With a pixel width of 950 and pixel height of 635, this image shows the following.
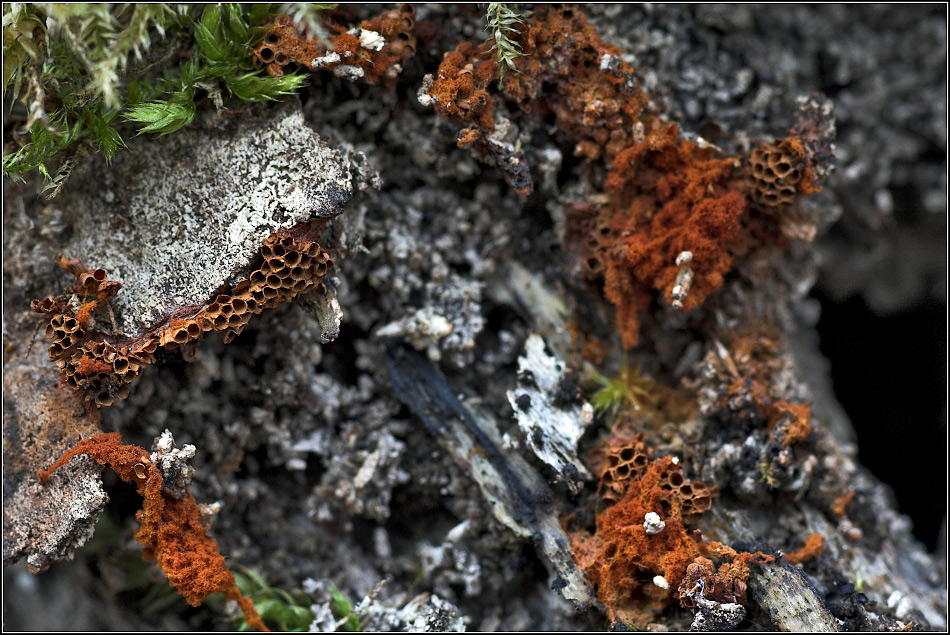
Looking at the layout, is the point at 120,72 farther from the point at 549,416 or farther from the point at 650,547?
the point at 650,547

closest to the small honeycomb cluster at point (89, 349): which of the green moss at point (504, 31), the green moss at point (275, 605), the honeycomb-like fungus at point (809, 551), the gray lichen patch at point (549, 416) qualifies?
the green moss at point (275, 605)

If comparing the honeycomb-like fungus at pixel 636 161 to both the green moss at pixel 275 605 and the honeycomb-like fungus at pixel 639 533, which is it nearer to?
the honeycomb-like fungus at pixel 639 533

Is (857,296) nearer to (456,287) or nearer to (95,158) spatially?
(456,287)

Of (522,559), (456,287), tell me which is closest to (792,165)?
(456,287)

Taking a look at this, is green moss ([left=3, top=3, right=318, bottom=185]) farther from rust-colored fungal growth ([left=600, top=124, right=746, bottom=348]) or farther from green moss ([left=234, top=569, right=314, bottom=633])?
green moss ([left=234, top=569, right=314, bottom=633])

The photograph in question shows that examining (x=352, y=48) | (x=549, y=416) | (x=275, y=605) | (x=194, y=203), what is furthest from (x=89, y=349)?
(x=549, y=416)
